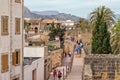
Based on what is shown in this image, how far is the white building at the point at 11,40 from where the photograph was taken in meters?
26.8

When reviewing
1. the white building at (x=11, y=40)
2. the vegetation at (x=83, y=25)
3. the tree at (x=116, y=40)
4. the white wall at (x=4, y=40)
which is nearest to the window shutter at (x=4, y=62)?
the white building at (x=11, y=40)

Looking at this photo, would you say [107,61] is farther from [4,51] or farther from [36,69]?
[36,69]

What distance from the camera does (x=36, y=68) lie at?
35062 mm

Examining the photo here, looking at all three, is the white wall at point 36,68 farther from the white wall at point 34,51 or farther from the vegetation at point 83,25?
the vegetation at point 83,25

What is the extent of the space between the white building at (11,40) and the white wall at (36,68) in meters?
1.38

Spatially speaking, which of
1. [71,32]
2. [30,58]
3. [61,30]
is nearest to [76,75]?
[30,58]

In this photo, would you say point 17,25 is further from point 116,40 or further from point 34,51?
point 116,40

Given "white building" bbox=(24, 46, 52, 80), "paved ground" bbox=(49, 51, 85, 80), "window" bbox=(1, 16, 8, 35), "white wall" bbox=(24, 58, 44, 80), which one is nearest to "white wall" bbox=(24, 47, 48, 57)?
"white building" bbox=(24, 46, 52, 80)

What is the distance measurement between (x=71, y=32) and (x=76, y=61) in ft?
197

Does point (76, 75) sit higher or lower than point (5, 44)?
lower

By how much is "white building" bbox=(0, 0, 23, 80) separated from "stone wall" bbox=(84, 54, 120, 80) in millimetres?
6863

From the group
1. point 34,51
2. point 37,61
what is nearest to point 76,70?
point 37,61

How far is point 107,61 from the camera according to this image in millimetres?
22188

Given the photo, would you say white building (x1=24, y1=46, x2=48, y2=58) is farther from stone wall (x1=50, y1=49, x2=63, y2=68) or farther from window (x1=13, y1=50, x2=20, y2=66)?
stone wall (x1=50, y1=49, x2=63, y2=68)
